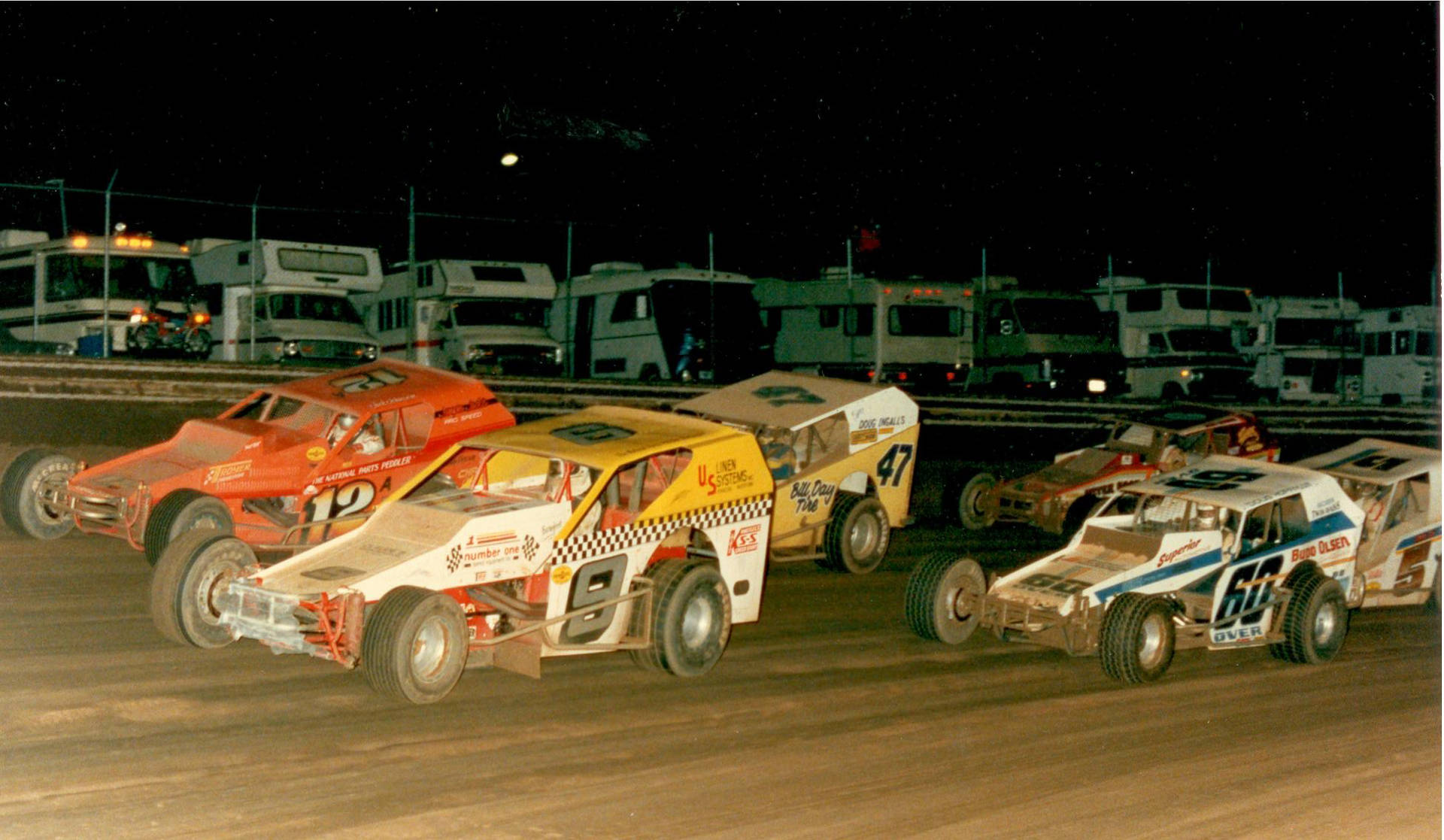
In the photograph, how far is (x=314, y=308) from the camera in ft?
73.2

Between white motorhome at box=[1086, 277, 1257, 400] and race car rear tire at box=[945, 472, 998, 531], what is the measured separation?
14.4 meters

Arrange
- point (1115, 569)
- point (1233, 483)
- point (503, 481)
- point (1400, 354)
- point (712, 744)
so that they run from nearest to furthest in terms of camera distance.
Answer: point (712, 744) → point (503, 481) → point (1115, 569) → point (1233, 483) → point (1400, 354)

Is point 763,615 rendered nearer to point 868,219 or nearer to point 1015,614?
point 1015,614

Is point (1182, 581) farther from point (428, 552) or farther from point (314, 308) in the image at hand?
point (314, 308)

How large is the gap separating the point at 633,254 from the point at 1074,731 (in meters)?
24.9

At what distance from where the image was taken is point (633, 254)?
1228 inches

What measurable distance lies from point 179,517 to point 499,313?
14485mm

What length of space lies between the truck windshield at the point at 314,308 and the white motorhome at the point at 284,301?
12 millimetres

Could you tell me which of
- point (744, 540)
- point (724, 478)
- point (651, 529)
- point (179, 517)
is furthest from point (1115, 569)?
point (179, 517)

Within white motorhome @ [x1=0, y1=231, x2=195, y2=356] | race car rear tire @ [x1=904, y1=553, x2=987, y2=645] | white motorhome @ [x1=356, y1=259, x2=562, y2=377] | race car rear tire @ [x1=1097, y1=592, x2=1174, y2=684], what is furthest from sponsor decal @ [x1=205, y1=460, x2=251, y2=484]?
white motorhome @ [x1=0, y1=231, x2=195, y2=356]

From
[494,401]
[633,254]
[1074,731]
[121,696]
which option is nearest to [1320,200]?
[633,254]

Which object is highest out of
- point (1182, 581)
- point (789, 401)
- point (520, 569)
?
point (789, 401)

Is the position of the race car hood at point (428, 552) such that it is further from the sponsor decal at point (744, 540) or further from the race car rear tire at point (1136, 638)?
the race car rear tire at point (1136, 638)

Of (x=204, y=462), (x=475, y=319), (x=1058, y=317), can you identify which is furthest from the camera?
(x=1058, y=317)
